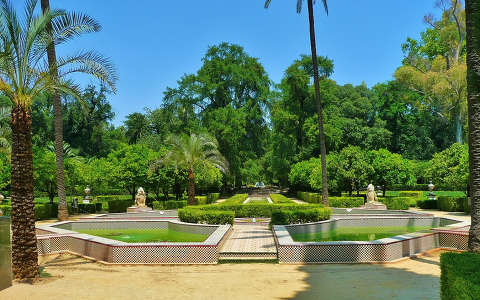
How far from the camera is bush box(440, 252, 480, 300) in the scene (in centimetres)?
513

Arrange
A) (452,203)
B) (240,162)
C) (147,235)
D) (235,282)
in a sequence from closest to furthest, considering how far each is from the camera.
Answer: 1. (235,282)
2. (147,235)
3. (452,203)
4. (240,162)

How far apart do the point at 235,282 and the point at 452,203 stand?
2260 centimetres

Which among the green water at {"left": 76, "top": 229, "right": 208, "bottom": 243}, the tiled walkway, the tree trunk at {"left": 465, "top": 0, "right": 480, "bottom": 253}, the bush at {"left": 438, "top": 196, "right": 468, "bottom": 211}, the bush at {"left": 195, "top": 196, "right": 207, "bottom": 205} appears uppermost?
the tree trunk at {"left": 465, "top": 0, "right": 480, "bottom": 253}

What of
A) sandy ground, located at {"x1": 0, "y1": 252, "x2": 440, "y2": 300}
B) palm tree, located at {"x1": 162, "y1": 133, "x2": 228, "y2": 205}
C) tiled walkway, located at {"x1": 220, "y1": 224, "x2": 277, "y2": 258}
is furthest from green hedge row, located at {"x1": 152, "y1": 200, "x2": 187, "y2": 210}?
Answer: sandy ground, located at {"x1": 0, "y1": 252, "x2": 440, "y2": 300}

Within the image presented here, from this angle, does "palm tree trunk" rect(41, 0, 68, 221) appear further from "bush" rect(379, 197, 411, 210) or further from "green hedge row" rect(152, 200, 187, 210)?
"bush" rect(379, 197, 411, 210)

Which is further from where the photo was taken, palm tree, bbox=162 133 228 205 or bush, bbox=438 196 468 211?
palm tree, bbox=162 133 228 205

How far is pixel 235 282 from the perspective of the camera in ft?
29.8

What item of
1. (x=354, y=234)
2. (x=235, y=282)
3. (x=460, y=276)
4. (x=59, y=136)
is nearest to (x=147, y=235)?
(x=59, y=136)

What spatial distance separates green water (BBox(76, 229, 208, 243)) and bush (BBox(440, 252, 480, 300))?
1053 cm

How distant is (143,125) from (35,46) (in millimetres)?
54684

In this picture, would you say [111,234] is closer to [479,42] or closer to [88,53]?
[88,53]

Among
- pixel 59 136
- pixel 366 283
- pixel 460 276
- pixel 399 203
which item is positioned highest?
pixel 59 136

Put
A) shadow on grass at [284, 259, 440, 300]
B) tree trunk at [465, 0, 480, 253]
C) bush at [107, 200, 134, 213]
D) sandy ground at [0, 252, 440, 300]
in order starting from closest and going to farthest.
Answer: shadow on grass at [284, 259, 440, 300], sandy ground at [0, 252, 440, 300], tree trunk at [465, 0, 480, 253], bush at [107, 200, 134, 213]

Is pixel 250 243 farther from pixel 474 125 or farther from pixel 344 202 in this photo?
pixel 344 202
